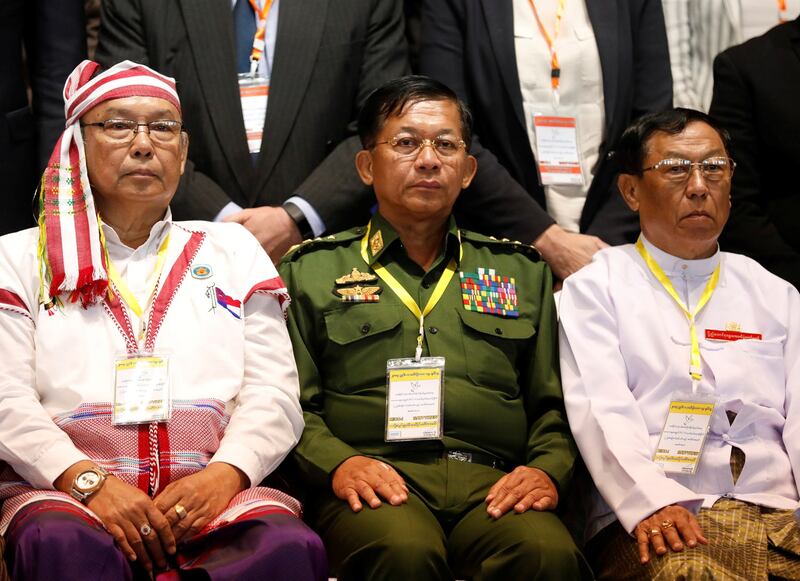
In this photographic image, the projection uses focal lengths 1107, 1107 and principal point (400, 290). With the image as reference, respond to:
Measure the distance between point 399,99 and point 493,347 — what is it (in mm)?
851

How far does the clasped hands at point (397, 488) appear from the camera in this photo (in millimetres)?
2936

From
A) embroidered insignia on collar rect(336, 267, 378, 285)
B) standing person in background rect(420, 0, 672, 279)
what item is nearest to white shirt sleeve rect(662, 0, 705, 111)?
standing person in background rect(420, 0, 672, 279)

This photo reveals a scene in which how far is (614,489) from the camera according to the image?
3.04 m

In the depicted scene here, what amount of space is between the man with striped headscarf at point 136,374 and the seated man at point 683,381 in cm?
88

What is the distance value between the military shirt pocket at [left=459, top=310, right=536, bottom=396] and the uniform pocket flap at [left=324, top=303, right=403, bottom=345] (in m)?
0.22

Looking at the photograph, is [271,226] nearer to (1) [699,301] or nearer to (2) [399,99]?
(2) [399,99]

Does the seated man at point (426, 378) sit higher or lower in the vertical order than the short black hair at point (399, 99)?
lower

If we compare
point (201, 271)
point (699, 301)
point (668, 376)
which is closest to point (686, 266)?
point (699, 301)

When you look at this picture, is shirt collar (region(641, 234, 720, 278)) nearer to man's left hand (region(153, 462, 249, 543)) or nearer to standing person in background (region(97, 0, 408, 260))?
standing person in background (region(97, 0, 408, 260))

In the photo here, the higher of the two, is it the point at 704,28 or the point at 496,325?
the point at 704,28

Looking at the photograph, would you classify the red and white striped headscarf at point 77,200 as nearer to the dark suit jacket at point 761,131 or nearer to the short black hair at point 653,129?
the short black hair at point 653,129

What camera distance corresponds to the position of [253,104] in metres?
3.83

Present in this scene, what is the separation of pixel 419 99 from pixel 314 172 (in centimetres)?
49

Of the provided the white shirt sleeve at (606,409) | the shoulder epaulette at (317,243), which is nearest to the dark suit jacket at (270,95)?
the shoulder epaulette at (317,243)
